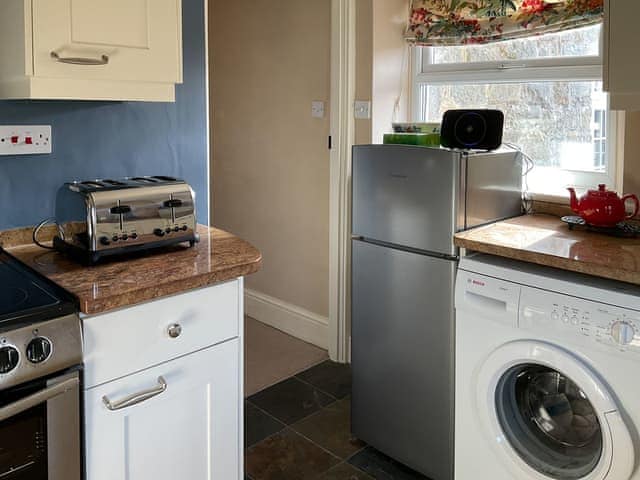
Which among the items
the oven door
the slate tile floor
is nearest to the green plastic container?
the slate tile floor

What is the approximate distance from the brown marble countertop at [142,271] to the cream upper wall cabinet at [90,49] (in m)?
0.42

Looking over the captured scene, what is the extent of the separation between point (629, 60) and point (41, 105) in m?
1.68

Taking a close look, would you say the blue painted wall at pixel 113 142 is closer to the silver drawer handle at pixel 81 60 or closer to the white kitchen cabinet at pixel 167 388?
Result: the silver drawer handle at pixel 81 60

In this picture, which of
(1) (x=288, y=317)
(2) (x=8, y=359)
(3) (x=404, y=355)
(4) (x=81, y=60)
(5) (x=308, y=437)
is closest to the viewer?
(2) (x=8, y=359)

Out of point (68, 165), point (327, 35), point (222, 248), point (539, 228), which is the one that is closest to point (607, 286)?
point (539, 228)

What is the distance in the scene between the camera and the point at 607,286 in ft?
5.46

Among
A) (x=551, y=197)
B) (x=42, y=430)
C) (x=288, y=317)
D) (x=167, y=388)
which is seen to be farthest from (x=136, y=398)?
(x=288, y=317)

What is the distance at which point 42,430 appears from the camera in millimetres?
1255

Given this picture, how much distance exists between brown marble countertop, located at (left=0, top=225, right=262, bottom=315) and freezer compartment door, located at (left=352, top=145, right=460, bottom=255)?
0.60m

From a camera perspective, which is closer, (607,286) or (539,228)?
(607,286)

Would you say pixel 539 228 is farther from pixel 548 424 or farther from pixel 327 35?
pixel 327 35

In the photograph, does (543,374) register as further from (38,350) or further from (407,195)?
(38,350)

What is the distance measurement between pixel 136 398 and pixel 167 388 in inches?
3.5

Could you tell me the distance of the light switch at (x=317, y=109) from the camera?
3.14m
